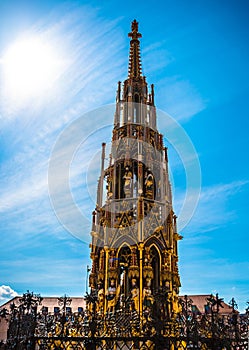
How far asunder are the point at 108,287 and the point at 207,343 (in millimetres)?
9073

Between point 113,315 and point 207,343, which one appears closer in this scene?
point 207,343

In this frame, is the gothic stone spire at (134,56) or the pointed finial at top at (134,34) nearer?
the gothic stone spire at (134,56)

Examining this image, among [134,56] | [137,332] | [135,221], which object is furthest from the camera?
[134,56]

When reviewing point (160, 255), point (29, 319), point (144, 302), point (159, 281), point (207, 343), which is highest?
point (160, 255)

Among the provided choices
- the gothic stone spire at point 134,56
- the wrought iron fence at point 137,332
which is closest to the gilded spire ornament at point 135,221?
the gothic stone spire at point 134,56

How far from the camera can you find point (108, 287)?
20609 millimetres

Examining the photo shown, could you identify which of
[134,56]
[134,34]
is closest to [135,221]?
[134,56]

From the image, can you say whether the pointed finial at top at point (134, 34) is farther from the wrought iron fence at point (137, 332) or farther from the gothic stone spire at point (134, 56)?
the wrought iron fence at point (137, 332)

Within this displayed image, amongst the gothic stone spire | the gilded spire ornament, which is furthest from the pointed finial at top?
the gilded spire ornament

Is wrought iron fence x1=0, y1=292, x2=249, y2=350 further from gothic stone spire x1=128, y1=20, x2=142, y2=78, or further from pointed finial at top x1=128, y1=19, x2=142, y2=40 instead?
pointed finial at top x1=128, y1=19, x2=142, y2=40

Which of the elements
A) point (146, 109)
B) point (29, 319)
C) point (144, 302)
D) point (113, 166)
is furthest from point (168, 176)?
point (29, 319)

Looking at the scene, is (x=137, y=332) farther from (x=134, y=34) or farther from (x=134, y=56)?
(x=134, y=34)

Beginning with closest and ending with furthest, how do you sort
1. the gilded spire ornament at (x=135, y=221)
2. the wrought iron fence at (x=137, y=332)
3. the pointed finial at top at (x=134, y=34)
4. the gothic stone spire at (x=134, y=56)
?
1. the wrought iron fence at (x=137, y=332)
2. the gilded spire ornament at (x=135, y=221)
3. the gothic stone spire at (x=134, y=56)
4. the pointed finial at top at (x=134, y=34)

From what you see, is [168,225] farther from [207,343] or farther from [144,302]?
[207,343]
